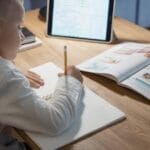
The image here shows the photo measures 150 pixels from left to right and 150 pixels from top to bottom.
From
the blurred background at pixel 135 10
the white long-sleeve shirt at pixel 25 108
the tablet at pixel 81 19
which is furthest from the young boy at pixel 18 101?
the blurred background at pixel 135 10

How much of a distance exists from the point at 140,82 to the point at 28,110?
41 cm

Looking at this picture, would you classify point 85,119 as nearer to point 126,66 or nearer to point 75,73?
point 75,73

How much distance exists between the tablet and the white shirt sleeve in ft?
1.68

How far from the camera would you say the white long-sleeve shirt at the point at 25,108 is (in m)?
0.92

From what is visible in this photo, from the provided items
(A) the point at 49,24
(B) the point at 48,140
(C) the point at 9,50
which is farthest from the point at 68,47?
(B) the point at 48,140

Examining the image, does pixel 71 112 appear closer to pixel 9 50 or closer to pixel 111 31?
pixel 9 50

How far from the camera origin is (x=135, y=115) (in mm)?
1045

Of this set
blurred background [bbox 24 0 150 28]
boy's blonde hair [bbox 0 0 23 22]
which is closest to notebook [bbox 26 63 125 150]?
boy's blonde hair [bbox 0 0 23 22]

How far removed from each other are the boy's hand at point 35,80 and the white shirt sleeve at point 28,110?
0.18m

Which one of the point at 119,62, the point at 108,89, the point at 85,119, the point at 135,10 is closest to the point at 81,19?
the point at 119,62

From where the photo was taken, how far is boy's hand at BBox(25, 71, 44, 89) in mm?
1161

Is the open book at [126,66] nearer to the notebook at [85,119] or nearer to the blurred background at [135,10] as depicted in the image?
the notebook at [85,119]

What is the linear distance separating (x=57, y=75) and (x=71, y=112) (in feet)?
0.80

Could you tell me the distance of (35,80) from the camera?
3.87ft
